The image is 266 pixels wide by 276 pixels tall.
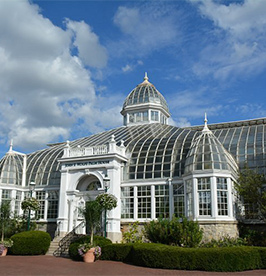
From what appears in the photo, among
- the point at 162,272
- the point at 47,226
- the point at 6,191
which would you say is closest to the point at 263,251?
the point at 162,272

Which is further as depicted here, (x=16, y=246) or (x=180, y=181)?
(x=180, y=181)

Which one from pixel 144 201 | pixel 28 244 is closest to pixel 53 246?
pixel 28 244

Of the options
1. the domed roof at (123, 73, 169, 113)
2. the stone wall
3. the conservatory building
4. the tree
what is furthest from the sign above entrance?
the domed roof at (123, 73, 169, 113)

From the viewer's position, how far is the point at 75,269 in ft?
55.9

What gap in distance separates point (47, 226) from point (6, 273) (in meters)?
14.6

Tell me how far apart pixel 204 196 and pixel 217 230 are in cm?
242

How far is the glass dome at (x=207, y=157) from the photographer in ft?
80.8

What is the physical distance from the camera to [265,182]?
2555 cm

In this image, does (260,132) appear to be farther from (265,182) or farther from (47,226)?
(47,226)

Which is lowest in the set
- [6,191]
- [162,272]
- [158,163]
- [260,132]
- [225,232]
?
[162,272]

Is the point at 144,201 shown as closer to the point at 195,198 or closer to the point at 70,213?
the point at 195,198

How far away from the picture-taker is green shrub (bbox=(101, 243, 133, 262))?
2000 centimetres

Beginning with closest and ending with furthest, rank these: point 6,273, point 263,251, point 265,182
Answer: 1. point 6,273
2. point 263,251
3. point 265,182

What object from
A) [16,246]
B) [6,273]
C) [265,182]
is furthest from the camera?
[265,182]
